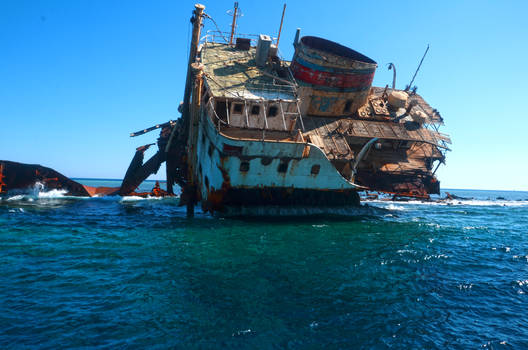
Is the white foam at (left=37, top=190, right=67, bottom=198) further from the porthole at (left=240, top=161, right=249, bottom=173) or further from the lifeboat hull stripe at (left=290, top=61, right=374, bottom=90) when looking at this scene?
the lifeboat hull stripe at (left=290, top=61, right=374, bottom=90)

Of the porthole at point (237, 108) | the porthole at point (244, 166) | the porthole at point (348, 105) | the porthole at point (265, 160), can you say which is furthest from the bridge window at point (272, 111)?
the porthole at point (348, 105)

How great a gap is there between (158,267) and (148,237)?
14.5 feet

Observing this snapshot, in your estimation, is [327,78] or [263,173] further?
[327,78]

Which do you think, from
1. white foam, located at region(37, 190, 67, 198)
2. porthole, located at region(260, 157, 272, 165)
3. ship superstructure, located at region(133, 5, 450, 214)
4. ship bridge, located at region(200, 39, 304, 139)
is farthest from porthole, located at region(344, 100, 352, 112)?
white foam, located at region(37, 190, 67, 198)

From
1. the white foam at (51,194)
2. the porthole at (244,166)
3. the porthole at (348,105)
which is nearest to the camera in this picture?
the porthole at (244,166)

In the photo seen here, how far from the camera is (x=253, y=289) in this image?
28.3 feet

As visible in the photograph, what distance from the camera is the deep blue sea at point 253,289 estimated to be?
21.4 feet

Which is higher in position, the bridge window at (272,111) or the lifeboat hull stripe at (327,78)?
the lifeboat hull stripe at (327,78)

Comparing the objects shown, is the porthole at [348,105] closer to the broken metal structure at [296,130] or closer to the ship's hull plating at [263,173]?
the broken metal structure at [296,130]

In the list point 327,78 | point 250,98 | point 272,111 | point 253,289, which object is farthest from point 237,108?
point 253,289

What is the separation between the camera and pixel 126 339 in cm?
614

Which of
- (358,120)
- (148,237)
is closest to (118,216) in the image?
(148,237)

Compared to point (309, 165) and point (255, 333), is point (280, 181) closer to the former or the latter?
point (309, 165)

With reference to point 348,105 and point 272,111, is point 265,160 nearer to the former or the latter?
point 272,111
